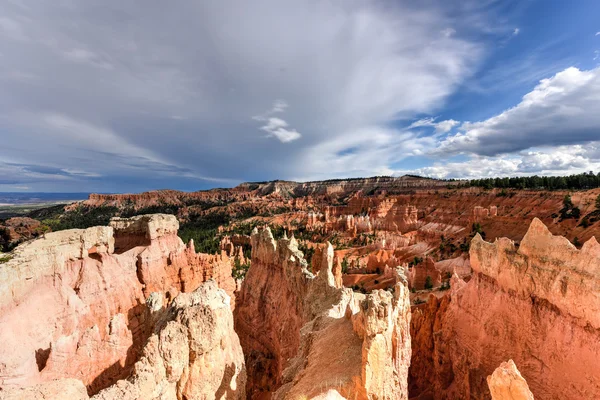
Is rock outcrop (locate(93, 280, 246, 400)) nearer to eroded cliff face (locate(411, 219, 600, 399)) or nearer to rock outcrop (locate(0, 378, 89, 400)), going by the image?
rock outcrop (locate(0, 378, 89, 400))

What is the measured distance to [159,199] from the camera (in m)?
169

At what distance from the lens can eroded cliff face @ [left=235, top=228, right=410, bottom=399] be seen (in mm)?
7191

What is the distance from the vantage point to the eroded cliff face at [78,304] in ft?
40.4

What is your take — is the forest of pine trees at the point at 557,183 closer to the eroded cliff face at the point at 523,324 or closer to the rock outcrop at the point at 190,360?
the eroded cliff face at the point at 523,324

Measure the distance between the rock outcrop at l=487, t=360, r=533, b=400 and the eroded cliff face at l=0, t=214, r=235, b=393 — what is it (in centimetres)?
1336

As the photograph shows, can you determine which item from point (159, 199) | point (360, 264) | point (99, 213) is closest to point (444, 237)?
point (360, 264)

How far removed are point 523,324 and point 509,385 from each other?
9032 millimetres

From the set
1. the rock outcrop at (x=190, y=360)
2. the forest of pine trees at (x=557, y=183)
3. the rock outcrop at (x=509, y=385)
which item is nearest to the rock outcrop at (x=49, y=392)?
the rock outcrop at (x=190, y=360)

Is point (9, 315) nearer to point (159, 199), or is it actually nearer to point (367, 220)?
point (367, 220)

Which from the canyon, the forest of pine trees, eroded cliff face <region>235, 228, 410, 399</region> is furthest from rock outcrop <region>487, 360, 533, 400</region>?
the forest of pine trees

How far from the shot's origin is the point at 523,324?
12.8 m

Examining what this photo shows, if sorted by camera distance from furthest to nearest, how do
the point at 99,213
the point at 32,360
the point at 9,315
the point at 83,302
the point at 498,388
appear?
1. the point at 99,213
2. the point at 83,302
3. the point at 9,315
4. the point at 32,360
5. the point at 498,388

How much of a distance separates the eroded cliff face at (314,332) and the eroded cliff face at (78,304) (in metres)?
7.24

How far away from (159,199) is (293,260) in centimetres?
17319
